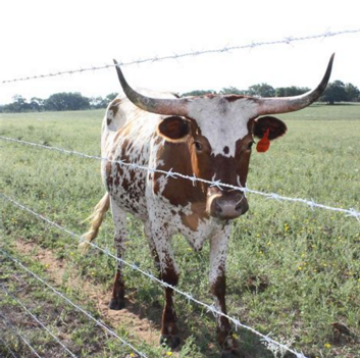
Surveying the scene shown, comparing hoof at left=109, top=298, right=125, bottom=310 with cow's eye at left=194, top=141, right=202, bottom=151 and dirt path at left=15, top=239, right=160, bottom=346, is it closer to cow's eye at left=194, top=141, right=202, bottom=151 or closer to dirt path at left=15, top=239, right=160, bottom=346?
dirt path at left=15, top=239, right=160, bottom=346

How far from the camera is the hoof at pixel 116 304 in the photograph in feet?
14.7

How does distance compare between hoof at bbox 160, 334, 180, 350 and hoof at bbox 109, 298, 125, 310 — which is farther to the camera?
hoof at bbox 109, 298, 125, 310

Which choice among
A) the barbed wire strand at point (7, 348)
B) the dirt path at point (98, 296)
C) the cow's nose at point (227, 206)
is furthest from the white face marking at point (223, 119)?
the barbed wire strand at point (7, 348)

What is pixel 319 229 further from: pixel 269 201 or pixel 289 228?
pixel 269 201

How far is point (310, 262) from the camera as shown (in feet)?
15.5

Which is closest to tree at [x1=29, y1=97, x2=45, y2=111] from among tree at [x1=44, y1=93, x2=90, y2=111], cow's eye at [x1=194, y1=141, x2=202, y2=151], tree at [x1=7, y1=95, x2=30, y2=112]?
tree at [x1=7, y1=95, x2=30, y2=112]

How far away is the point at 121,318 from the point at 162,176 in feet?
4.76

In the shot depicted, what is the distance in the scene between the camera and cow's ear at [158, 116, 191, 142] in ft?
10.8

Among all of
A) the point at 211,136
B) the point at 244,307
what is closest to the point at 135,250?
the point at 244,307

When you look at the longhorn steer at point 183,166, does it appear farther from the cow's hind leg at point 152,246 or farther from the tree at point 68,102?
the tree at point 68,102

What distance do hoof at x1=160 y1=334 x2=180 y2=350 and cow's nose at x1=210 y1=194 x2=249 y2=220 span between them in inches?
57.3

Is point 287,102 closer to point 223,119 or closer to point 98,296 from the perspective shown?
point 223,119

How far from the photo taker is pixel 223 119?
9.98 feet

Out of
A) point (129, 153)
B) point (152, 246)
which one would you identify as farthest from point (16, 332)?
point (129, 153)
